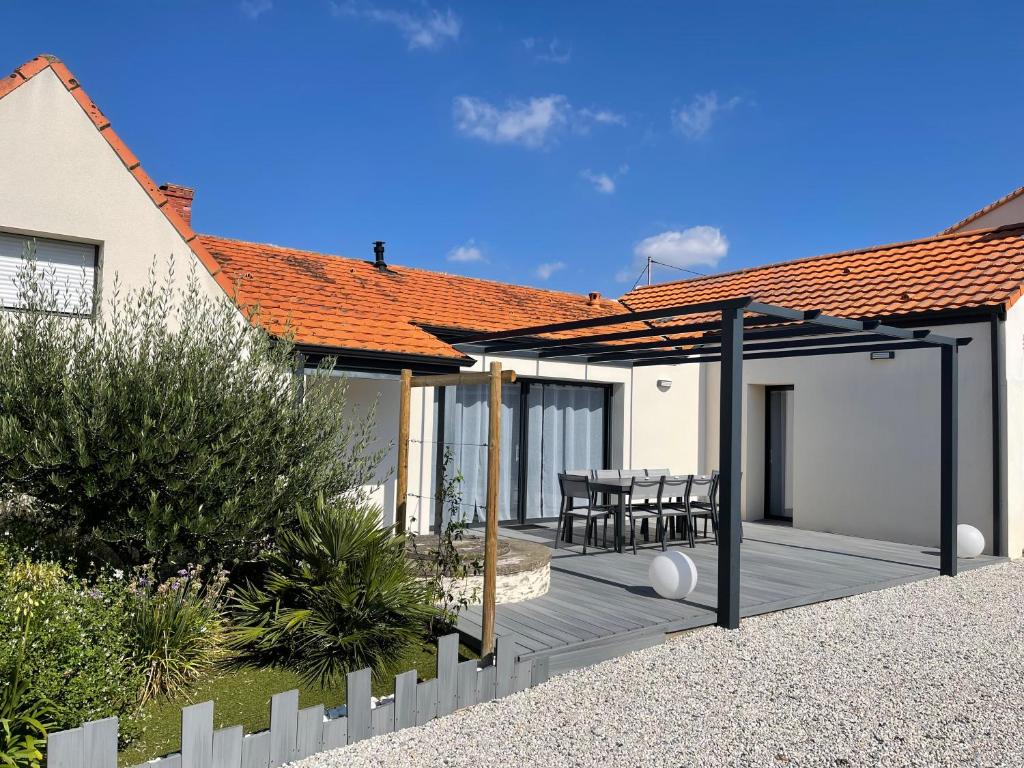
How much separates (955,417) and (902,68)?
32.5 feet

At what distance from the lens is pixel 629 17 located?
50.9ft

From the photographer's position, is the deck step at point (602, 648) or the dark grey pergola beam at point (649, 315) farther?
the dark grey pergola beam at point (649, 315)

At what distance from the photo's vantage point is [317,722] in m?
4.55

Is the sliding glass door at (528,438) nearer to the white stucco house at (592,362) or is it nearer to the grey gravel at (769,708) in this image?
the white stucco house at (592,362)

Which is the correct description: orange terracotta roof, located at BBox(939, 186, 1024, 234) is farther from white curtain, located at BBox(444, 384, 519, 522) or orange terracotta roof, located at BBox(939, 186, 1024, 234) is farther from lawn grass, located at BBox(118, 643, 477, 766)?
lawn grass, located at BBox(118, 643, 477, 766)

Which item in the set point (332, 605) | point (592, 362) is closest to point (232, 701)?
point (332, 605)

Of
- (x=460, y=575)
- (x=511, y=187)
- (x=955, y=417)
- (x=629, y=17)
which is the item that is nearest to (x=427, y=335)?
(x=460, y=575)

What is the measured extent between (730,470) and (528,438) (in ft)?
21.2

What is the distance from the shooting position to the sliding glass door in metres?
12.4

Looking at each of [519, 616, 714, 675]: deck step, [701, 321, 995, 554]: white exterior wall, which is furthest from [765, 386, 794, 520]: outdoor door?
[519, 616, 714, 675]: deck step

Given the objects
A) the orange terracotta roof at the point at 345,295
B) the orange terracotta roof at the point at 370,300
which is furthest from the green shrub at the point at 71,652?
the orange terracotta roof at the point at 370,300

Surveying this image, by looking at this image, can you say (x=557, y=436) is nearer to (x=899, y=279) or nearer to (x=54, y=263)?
(x=899, y=279)

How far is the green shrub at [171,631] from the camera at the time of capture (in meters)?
5.16

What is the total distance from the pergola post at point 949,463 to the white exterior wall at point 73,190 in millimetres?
9472
